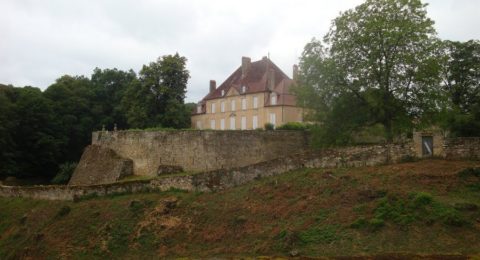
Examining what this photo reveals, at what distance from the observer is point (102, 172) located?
41.8m

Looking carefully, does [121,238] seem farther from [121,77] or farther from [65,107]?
[121,77]

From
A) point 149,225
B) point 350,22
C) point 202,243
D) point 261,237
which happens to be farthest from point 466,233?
point 350,22

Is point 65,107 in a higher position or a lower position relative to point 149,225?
higher

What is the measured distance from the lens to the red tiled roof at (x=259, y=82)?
4588 centimetres

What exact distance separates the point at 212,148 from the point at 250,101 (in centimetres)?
1153

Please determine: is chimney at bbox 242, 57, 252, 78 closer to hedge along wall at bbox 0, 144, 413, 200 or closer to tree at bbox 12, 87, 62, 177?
tree at bbox 12, 87, 62, 177

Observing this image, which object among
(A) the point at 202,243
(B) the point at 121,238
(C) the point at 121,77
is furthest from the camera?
(C) the point at 121,77

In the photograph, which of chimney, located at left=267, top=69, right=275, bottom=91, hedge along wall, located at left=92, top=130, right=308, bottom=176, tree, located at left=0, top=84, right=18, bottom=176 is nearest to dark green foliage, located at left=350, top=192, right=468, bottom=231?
hedge along wall, located at left=92, top=130, right=308, bottom=176

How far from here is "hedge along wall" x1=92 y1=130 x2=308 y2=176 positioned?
38.1 m

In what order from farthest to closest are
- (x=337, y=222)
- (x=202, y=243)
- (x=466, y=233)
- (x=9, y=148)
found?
(x=9, y=148) → (x=202, y=243) → (x=337, y=222) → (x=466, y=233)

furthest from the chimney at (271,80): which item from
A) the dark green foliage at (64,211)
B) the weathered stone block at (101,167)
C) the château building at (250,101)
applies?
the dark green foliage at (64,211)

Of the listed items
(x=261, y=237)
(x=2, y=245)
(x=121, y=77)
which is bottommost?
(x=2, y=245)

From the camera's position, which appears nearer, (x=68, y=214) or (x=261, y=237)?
(x=261, y=237)

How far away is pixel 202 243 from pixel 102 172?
67.5 ft
